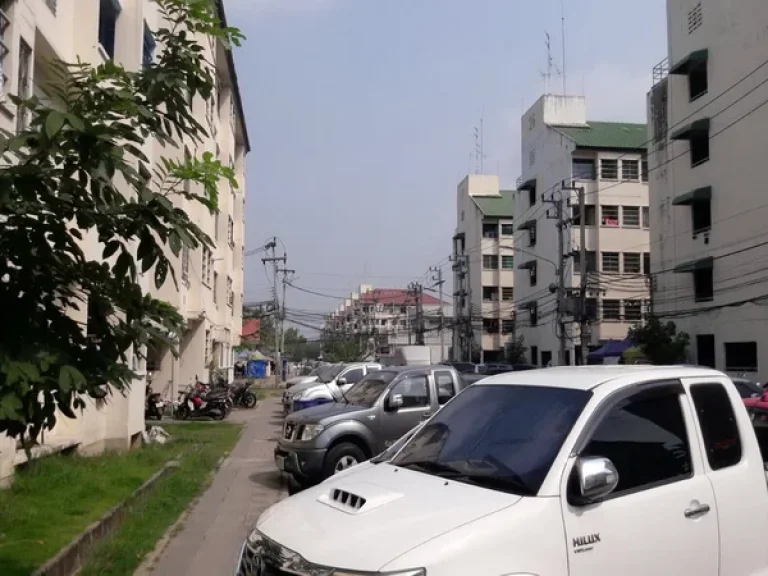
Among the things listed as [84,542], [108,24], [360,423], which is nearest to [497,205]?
[108,24]

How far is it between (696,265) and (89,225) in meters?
35.7

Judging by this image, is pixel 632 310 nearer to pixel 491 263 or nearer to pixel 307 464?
pixel 491 263

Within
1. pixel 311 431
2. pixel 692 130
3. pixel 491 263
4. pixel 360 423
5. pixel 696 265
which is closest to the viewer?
pixel 311 431

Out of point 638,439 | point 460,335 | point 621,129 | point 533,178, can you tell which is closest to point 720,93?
point 621,129

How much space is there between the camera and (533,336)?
5931 centimetres

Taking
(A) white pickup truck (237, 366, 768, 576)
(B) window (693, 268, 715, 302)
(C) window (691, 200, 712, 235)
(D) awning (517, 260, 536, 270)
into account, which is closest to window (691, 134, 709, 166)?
(C) window (691, 200, 712, 235)

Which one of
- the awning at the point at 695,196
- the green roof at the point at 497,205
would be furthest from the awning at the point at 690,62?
the green roof at the point at 497,205

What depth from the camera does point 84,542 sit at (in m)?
7.73

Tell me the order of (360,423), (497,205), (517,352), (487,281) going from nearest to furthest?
(360,423), (517,352), (487,281), (497,205)

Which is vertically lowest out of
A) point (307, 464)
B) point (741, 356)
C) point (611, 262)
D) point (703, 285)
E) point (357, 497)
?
point (307, 464)

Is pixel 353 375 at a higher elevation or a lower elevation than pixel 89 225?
lower

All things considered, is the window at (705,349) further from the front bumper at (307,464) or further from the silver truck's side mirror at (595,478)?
the silver truck's side mirror at (595,478)

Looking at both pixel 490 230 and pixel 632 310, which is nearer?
pixel 632 310

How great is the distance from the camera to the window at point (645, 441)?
4.36 m
